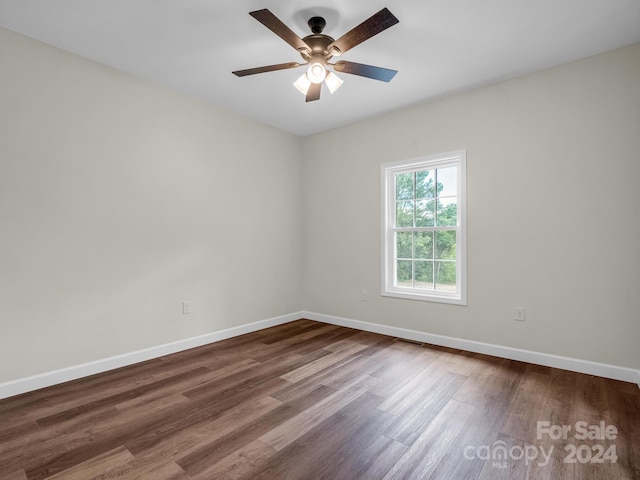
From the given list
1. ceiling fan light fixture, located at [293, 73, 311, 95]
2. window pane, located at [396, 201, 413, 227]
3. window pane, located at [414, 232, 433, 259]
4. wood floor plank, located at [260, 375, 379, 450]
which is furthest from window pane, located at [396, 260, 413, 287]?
ceiling fan light fixture, located at [293, 73, 311, 95]

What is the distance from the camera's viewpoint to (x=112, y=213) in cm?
289

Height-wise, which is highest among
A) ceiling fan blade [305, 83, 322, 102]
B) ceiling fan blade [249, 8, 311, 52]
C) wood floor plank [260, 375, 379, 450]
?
ceiling fan blade [249, 8, 311, 52]

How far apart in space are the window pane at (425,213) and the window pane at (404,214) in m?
0.09

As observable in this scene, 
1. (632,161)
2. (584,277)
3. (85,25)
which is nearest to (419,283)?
(584,277)

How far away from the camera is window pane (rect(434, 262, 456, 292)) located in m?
3.53

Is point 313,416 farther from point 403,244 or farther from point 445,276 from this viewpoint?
point 403,244

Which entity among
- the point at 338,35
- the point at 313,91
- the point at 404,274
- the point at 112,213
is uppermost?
the point at 338,35

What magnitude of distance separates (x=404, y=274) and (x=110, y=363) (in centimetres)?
318

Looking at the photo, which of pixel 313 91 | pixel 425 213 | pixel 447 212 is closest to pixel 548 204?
pixel 447 212

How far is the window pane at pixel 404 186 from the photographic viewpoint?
3881 millimetres

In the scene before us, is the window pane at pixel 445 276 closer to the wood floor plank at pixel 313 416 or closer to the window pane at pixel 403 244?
the window pane at pixel 403 244

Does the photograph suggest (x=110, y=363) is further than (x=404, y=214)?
No

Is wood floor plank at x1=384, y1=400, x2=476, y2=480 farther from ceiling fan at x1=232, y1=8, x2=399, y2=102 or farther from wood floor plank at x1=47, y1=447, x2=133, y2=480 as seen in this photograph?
ceiling fan at x1=232, y1=8, x2=399, y2=102

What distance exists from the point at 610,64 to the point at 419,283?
8.47 ft
